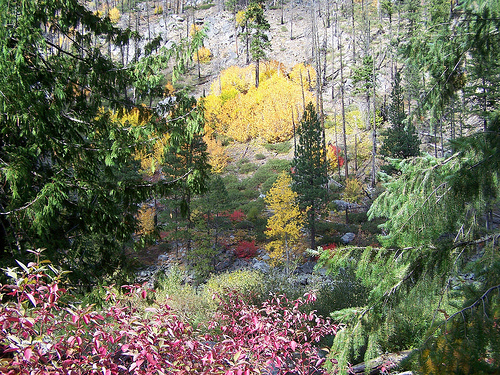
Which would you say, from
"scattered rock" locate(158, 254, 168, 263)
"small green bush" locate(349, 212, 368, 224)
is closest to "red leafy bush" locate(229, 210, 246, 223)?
"scattered rock" locate(158, 254, 168, 263)

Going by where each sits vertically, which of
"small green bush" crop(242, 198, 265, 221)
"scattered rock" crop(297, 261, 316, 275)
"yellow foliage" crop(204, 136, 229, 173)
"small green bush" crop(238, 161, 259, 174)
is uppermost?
"yellow foliage" crop(204, 136, 229, 173)

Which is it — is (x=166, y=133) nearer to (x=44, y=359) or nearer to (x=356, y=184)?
(x=44, y=359)

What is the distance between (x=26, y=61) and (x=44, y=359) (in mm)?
4281

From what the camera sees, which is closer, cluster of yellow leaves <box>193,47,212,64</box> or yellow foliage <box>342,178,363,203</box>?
yellow foliage <box>342,178,363,203</box>

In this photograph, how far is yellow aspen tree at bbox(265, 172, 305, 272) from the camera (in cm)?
1892

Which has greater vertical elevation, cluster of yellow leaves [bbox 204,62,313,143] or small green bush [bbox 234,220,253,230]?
cluster of yellow leaves [bbox 204,62,313,143]

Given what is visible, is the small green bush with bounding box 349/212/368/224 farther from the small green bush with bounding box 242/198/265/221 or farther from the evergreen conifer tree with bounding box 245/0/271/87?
the evergreen conifer tree with bounding box 245/0/271/87

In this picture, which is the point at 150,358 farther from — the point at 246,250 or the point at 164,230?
the point at 246,250

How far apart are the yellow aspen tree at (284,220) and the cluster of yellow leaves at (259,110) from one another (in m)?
17.5

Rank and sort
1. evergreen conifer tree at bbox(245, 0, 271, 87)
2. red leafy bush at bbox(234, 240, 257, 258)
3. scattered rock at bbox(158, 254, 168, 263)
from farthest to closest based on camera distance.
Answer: evergreen conifer tree at bbox(245, 0, 271, 87) < scattered rock at bbox(158, 254, 168, 263) < red leafy bush at bbox(234, 240, 257, 258)

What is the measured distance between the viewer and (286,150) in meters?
34.8

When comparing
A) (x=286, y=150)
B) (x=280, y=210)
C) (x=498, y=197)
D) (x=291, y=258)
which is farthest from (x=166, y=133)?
(x=286, y=150)

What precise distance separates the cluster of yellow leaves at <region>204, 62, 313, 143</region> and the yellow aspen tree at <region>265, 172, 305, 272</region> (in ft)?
57.5

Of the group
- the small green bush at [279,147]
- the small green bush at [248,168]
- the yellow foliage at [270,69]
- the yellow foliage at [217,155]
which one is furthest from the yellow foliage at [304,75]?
the yellow foliage at [217,155]
